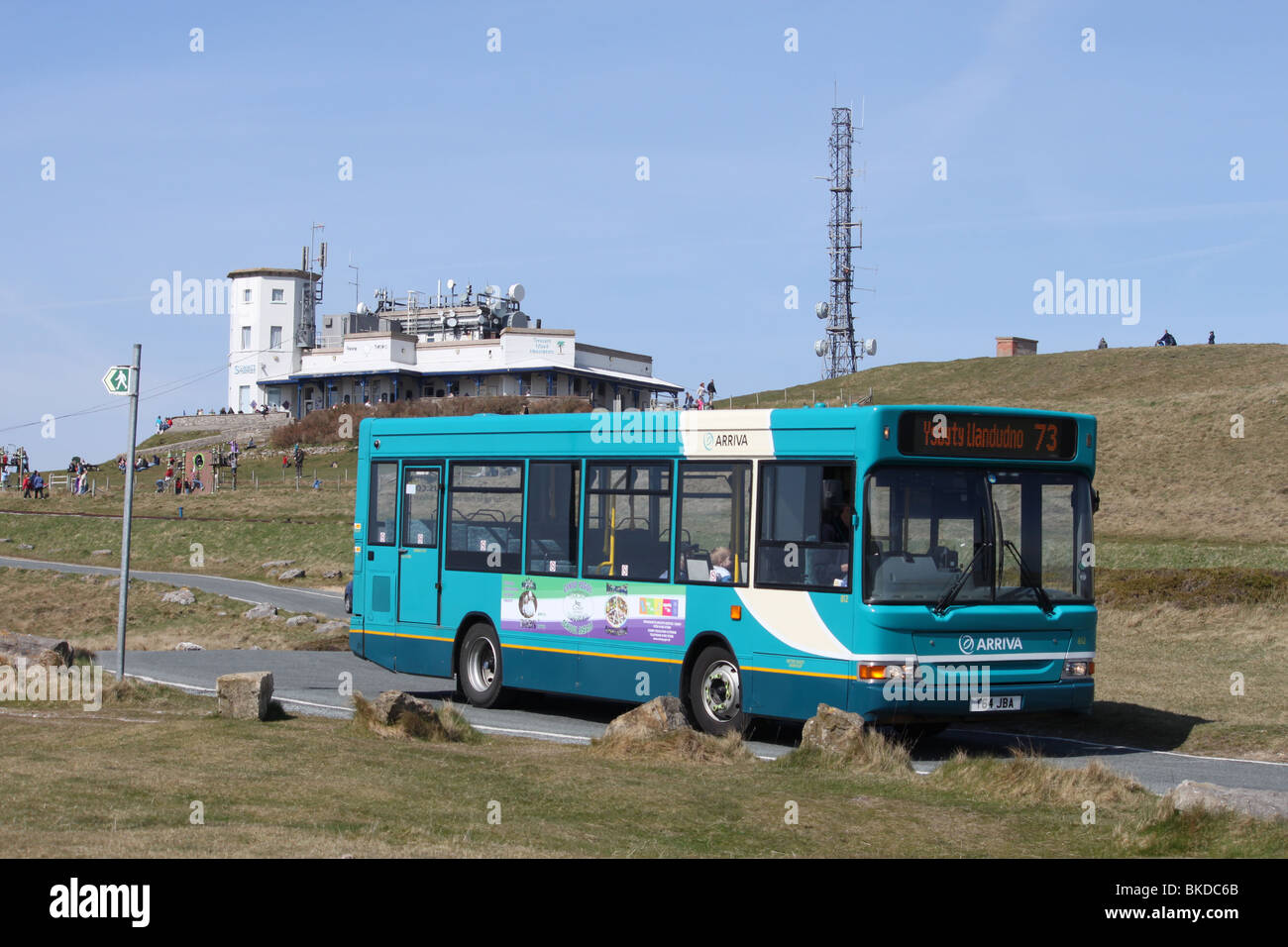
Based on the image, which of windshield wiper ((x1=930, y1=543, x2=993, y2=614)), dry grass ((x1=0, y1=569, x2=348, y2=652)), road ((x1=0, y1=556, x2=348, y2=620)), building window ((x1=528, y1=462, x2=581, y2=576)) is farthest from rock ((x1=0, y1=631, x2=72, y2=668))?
road ((x1=0, y1=556, x2=348, y2=620))

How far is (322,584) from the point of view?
43.8 metres

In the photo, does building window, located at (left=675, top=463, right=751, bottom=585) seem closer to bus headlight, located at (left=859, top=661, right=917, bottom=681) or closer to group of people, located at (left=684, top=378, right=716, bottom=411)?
bus headlight, located at (left=859, top=661, right=917, bottom=681)

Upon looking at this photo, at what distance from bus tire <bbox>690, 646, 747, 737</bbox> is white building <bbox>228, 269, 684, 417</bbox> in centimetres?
7890

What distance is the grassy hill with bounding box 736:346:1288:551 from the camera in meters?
45.4

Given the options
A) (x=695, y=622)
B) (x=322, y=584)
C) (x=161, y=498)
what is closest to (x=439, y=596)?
(x=695, y=622)

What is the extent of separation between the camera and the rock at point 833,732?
39.4ft

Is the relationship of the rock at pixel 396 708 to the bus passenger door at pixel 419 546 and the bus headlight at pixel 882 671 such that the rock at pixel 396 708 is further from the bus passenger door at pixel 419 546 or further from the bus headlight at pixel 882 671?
the bus passenger door at pixel 419 546

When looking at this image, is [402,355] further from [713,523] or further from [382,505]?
[713,523]

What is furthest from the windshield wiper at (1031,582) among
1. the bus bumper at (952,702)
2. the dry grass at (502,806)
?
the dry grass at (502,806)

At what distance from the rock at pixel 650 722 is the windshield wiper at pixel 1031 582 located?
11.7ft

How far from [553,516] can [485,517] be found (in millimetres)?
1315

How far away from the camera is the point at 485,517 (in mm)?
18109

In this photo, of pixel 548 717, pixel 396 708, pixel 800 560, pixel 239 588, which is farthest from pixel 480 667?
pixel 239 588
